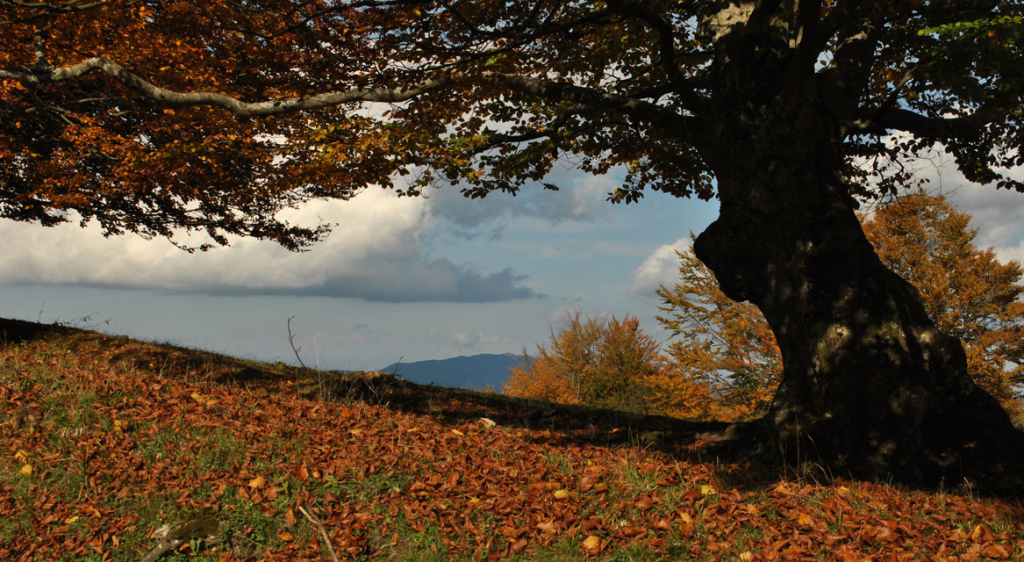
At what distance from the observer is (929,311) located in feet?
70.3

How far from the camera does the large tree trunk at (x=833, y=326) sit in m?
6.82

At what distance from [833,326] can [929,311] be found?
17.9 metres

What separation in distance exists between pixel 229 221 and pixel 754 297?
12409mm

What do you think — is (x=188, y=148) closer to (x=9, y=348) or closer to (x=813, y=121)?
(x=9, y=348)

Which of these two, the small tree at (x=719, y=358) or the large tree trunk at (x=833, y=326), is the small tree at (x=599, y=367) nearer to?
the small tree at (x=719, y=358)

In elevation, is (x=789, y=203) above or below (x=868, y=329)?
above

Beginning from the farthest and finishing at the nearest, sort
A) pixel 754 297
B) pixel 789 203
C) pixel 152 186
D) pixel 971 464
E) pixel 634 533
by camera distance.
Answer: pixel 152 186 → pixel 754 297 → pixel 789 203 → pixel 971 464 → pixel 634 533

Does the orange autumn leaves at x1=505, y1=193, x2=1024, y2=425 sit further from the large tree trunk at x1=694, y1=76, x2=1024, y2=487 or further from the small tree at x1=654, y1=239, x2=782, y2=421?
the large tree trunk at x1=694, y1=76, x2=1024, y2=487

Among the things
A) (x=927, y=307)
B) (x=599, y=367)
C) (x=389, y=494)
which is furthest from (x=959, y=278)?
(x=389, y=494)

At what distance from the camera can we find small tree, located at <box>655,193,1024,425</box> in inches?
861

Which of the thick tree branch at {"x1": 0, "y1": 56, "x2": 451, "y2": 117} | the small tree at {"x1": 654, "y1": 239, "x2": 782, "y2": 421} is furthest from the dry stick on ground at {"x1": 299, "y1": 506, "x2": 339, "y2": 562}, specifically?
the small tree at {"x1": 654, "y1": 239, "x2": 782, "y2": 421}

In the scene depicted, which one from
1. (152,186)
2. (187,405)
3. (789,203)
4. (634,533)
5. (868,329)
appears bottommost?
(634,533)

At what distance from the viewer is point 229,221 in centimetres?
1522

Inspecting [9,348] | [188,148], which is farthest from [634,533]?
[9,348]
